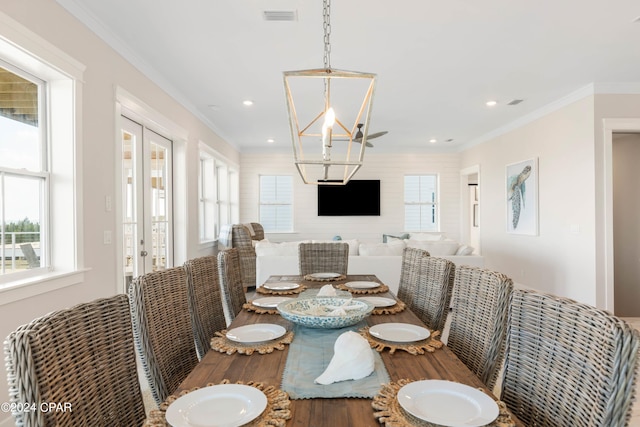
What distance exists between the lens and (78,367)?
3.02 ft

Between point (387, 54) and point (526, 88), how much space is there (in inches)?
81.7

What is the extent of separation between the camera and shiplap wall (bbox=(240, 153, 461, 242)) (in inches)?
330

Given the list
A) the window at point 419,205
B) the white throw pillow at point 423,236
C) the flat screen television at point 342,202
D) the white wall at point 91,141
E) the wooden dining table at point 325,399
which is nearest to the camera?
the wooden dining table at point 325,399

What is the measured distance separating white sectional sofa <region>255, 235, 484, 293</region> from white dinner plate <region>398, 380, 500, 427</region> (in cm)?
345

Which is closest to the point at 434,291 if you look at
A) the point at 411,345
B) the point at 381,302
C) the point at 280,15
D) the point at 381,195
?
the point at 381,302

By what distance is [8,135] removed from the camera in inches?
87.9

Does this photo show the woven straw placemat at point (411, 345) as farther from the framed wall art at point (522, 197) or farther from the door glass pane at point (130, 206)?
the framed wall art at point (522, 197)

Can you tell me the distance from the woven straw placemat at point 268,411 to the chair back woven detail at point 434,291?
3.90 feet

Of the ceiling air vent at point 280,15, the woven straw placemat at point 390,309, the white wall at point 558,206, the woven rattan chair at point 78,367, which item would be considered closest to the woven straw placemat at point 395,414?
the woven rattan chair at point 78,367

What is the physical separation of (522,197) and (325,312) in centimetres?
521

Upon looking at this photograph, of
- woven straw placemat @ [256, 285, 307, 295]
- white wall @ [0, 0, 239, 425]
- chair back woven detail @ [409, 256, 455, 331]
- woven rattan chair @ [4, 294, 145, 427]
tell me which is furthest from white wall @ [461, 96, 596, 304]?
white wall @ [0, 0, 239, 425]

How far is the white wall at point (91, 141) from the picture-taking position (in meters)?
2.19

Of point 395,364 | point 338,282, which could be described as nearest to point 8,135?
point 338,282

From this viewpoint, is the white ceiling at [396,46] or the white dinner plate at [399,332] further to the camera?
the white ceiling at [396,46]
